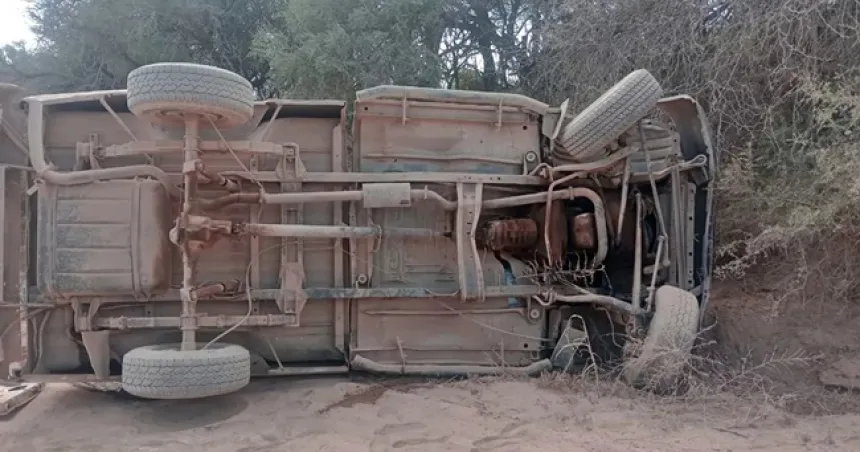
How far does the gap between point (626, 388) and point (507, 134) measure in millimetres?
2052

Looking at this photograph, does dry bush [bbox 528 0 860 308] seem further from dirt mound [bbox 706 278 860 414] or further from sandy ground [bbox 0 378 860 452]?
sandy ground [bbox 0 378 860 452]

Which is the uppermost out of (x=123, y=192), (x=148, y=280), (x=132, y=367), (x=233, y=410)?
(x=123, y=192)

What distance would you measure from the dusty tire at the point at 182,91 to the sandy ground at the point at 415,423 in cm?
184

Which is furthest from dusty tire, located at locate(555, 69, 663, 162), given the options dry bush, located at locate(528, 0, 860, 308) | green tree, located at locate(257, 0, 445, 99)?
green tree, located at locate(257, 0, 445, 99)

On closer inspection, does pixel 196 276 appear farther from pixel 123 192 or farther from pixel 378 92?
pixel 378 92

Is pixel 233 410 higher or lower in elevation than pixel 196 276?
lower

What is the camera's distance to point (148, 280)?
436 centimetres

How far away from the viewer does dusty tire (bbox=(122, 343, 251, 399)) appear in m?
3.76

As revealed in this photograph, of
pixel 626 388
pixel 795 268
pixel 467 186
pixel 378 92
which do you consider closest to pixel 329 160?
pixel 378 92

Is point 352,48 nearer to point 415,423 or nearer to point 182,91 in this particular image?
point 182,91

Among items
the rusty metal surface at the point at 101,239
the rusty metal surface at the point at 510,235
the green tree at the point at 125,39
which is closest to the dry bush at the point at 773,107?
the rusty metal surface at the point at 510,235

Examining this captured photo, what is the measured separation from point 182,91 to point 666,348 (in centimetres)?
333

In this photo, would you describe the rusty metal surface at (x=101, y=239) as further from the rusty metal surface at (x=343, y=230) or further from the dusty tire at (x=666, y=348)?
the dusty tire at (x=666, y=348)

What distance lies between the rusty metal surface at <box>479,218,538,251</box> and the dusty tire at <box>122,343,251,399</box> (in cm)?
201
